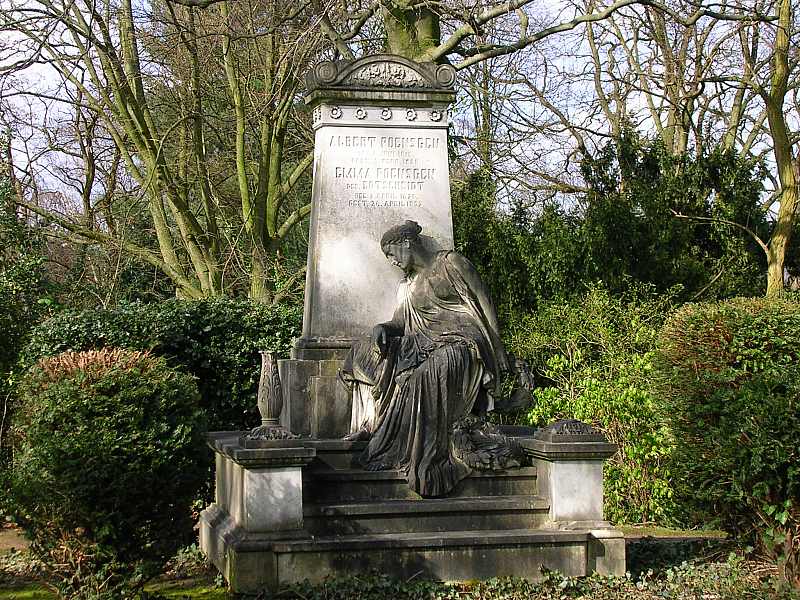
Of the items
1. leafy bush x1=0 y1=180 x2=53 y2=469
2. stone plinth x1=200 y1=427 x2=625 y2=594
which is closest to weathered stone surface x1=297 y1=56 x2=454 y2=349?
stone plinth x1=200 y1=427 x2=625 y2=594

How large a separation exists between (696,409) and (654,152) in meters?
8.19

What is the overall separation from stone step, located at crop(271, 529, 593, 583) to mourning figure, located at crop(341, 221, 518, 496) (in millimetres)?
478

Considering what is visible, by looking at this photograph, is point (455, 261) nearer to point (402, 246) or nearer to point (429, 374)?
point (402, 246)

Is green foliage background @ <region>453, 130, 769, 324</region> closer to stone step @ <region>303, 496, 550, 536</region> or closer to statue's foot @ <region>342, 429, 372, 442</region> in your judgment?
statue's foot @ <region>342, 429, 372, 442</region>

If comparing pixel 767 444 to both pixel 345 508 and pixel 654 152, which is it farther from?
pixel 654 152

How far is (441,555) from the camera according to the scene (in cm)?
679

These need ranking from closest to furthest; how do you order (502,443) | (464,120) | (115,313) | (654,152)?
(502,443)
(115,313)
(654,152)
(464,120)

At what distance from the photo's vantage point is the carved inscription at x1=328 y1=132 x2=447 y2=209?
8.47 metres

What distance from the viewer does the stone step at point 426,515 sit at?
689cm

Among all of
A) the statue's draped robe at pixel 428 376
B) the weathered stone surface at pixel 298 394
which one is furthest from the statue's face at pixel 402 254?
the weathered stone surface at pixel 298 394

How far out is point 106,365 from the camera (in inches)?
266

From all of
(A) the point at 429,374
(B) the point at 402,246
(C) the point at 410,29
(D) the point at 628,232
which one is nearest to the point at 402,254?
(B) the point at 402,246

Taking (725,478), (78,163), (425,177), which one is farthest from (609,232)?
(78,163)

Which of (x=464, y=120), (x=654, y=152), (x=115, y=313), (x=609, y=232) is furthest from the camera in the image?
(x=464, y=120)
